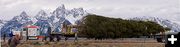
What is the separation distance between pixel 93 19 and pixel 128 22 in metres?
11.9

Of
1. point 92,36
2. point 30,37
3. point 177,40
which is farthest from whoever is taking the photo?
point 92,36

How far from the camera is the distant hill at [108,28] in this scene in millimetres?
80438

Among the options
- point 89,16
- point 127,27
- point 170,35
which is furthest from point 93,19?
point 170,35

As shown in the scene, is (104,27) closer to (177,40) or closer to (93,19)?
(93,19)

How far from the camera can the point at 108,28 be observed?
84.0 m

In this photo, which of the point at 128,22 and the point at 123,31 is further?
the point at 128,22

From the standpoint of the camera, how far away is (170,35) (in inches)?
374

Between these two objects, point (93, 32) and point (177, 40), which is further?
point (93, 32)

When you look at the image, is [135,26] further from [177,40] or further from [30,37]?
[177,40]

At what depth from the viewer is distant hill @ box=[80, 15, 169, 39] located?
264 feet

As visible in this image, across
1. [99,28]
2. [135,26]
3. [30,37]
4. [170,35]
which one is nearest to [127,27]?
[135,26]

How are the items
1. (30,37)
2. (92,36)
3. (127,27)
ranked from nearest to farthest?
(30,37) → (92,36) → (127,27)

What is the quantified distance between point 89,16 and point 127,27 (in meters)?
9.28

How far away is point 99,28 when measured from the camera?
82.6 metres
